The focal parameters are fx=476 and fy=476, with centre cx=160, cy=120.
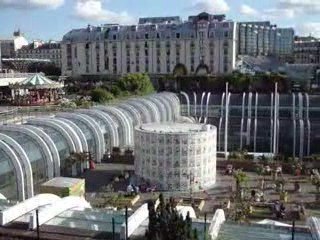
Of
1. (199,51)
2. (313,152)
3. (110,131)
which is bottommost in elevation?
(313,152)

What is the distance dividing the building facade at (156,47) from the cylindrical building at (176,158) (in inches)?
2182

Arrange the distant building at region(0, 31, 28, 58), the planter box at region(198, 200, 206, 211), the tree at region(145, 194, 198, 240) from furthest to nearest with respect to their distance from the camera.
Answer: the distant building at region(0, 31, 28, 58), the planter box at region(198, 200, 206, 211), the tree at region(145, 194, 198, 240)

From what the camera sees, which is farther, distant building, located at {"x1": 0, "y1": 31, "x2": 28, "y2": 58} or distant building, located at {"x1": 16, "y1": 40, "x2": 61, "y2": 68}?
distant building, located at {"x1": 0, "y1": 31, "x2": 28, "y2": 58}

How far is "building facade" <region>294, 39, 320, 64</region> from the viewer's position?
12641cm

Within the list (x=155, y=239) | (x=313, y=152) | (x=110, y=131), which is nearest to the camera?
(x=155, y=239)

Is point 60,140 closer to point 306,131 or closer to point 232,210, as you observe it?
point 232,210

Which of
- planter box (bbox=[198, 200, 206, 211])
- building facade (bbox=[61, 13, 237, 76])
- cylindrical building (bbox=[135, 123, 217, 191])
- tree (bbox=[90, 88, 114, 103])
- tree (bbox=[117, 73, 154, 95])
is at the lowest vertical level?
planter box (bbox=[198, 200, 206, 211])

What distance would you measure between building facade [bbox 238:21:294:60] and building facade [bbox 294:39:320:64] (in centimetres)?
293

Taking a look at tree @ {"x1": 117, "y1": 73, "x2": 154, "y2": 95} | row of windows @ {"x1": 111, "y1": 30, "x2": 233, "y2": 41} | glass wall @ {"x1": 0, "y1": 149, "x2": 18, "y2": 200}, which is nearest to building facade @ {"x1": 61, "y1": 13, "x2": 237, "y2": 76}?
row of windows @ {"x1": 111, "y1": 30, "x2": 233, "y2": 41}

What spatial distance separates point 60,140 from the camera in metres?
28.1

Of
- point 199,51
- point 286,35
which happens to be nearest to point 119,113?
point 199,51

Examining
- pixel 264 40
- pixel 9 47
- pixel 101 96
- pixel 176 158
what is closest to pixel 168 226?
pixel 176 158

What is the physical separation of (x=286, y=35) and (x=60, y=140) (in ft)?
407

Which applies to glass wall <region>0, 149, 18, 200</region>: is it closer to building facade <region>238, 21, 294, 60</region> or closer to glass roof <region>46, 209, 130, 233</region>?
glass roof <region>46, 209, 130, 233</region>
